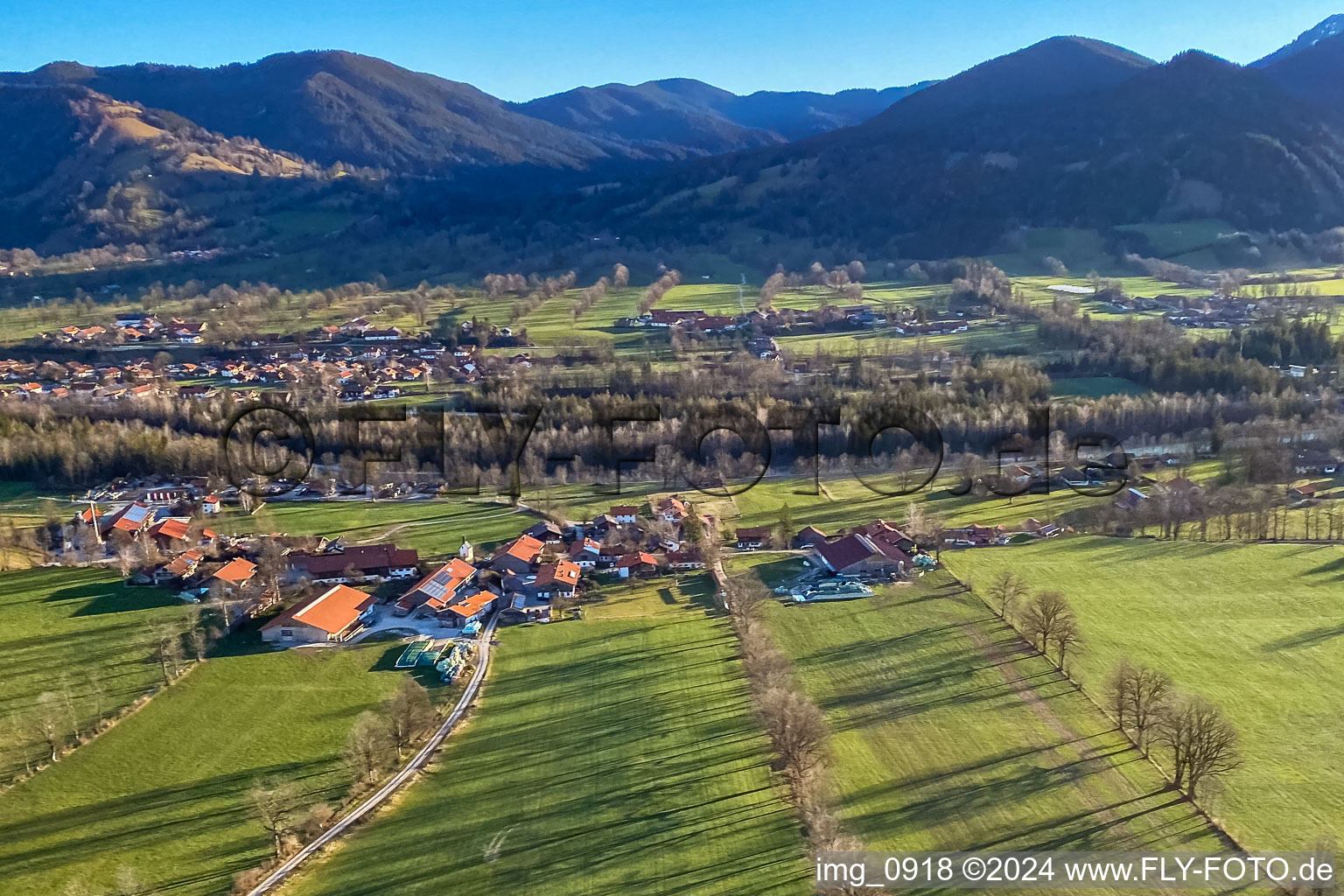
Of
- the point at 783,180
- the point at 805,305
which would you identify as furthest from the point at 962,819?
the point at 783,180

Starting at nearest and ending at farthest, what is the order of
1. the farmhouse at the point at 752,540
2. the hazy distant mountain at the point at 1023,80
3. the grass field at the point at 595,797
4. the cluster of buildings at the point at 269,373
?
1. the grass field at the point at 595,797
2. the farmhouse at the point at 752,540
3. the cluster of buildings at the point at 269,373
4. the hazy distant mountain at the point at 1023,80

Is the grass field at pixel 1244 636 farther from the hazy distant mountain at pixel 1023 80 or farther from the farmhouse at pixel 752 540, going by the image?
the hazy distant mountain at pixel 1023 80

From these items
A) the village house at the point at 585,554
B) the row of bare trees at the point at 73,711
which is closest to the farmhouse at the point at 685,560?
the village house at the point at 585,554

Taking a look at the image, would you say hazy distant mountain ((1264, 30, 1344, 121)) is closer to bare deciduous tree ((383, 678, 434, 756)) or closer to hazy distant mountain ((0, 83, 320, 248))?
bare deciduous tree ((383, 678, 434, 756))

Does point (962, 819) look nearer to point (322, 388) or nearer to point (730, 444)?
point (730, 444)

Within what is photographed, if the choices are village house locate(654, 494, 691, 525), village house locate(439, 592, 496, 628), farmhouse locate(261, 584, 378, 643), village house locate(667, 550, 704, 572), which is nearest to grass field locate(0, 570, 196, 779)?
farmhouse locate(261, 584, 378, 643)

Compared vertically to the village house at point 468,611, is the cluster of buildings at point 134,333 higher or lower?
higher
